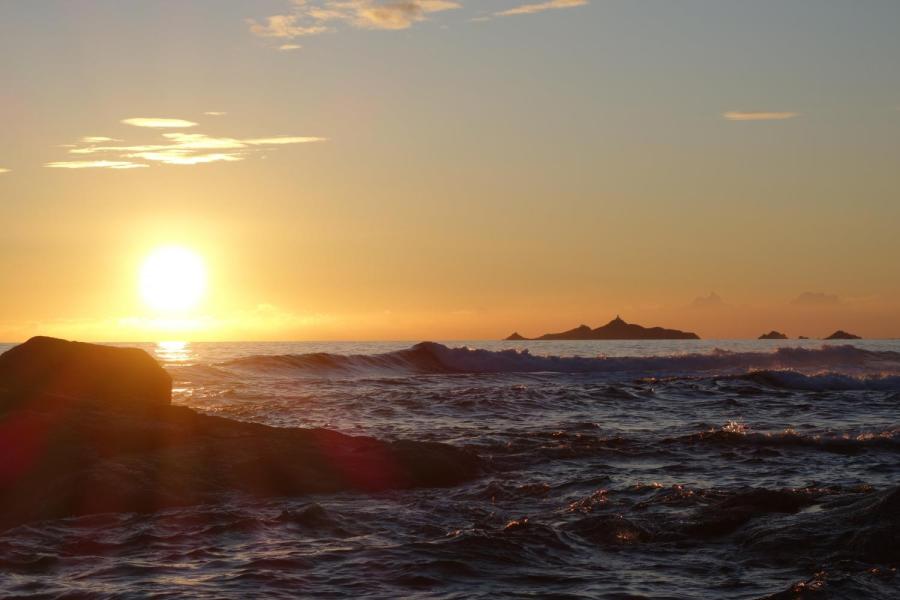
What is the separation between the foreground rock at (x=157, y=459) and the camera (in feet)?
36.6

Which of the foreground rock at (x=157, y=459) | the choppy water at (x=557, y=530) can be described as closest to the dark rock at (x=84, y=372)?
→ the foreground rock at (x=157, y=459)

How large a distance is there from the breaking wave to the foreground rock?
103ft

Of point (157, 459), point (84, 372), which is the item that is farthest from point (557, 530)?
point (84, 372)

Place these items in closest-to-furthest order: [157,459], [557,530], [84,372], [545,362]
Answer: [557,530], [157,459], [84,372], [545,362]

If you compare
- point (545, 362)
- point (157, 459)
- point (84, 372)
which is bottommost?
point (157, 459)

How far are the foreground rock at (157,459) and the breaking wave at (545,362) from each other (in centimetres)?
3136

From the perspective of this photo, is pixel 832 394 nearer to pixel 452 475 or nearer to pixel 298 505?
pixel 452 475

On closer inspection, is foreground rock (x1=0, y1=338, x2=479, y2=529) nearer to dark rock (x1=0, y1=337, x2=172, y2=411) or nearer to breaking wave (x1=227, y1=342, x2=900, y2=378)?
dark rock (x1=0, y1=337, x2=172, y2=411)

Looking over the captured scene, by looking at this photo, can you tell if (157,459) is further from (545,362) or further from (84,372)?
(545,362)

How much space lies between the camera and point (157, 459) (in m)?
12.4

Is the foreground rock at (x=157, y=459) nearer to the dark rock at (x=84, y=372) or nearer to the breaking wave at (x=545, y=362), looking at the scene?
the dark rock at (x=84, y=372)

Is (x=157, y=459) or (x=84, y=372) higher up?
(x=84, y=372)

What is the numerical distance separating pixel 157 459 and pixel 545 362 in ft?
149

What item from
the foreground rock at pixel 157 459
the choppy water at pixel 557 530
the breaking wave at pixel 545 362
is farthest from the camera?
the breaking wave at pixel 545 362
